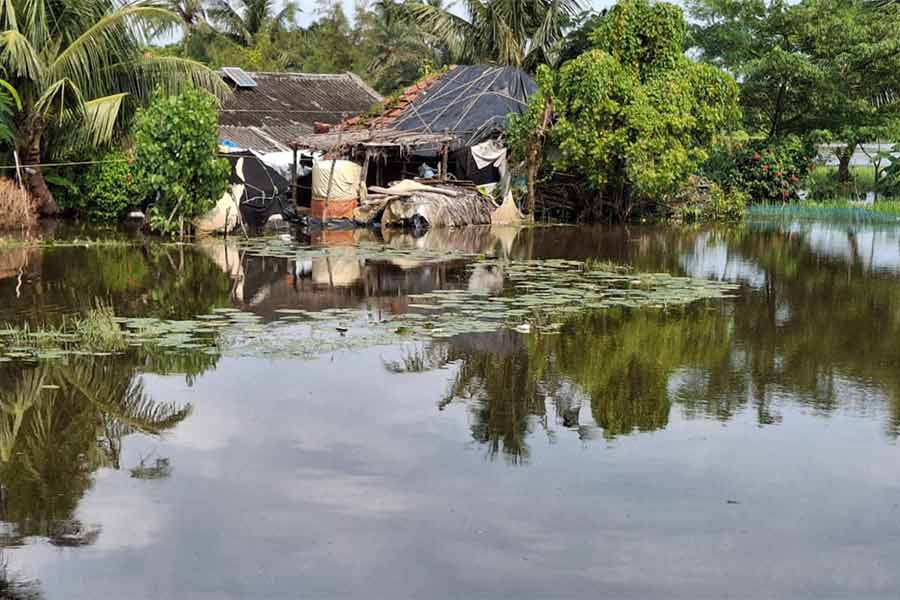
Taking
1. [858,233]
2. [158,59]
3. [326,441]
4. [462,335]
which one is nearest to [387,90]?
[158,59]

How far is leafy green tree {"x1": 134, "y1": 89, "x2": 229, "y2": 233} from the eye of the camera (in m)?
18.2

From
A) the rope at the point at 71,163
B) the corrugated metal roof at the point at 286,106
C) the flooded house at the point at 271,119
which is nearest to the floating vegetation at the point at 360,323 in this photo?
the flooded house at the point at 271,119

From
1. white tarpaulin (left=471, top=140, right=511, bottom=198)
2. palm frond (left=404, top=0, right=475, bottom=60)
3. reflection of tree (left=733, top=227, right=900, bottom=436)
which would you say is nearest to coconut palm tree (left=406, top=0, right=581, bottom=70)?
palm frond (left=404, top=0, right=475, bottom=60)

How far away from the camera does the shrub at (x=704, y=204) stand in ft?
81.2

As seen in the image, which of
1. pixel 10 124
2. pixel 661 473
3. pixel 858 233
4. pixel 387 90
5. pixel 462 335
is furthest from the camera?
pixel 387 90

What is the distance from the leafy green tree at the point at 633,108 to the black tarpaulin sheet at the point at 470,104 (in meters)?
1.75

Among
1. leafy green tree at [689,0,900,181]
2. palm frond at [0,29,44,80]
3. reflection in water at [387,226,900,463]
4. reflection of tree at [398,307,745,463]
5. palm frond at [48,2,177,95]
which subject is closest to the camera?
reflection of tree at [398,307,745,463]

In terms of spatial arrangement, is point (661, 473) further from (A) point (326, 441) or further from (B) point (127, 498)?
(B) point (127, 498)

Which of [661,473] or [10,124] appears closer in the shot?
[661,473]

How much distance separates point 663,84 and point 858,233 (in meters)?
4.87

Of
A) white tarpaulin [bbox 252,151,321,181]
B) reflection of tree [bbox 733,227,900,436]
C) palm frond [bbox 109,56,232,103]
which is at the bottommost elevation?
reflection of tree [bbox 733,227,900,436]

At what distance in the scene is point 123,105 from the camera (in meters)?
21.6

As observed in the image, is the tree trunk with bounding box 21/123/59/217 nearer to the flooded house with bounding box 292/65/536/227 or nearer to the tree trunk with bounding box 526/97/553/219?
the flooded house with bounding box 292/65/536/227

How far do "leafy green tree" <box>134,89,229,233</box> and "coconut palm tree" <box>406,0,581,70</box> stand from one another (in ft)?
44.9
